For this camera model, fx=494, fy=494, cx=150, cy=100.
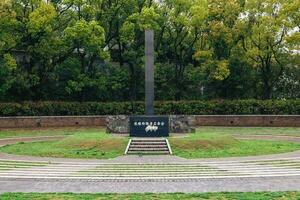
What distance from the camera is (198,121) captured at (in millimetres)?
36594

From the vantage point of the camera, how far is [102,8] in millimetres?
37438

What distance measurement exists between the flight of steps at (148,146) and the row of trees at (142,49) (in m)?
13.9

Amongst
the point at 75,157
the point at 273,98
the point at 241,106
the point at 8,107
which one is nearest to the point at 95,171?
the point at 75,157

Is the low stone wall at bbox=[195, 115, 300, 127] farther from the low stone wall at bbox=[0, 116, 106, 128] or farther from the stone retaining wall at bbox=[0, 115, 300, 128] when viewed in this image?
the low stone wall at bbox=[0, 116, 106, 128]

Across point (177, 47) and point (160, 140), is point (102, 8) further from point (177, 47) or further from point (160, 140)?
point (160, 140)

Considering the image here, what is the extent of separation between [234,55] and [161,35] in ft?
19.7

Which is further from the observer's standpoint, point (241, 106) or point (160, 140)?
point (241, 106)

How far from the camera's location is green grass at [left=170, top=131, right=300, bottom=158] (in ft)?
66.9

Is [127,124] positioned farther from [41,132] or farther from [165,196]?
[165,196]

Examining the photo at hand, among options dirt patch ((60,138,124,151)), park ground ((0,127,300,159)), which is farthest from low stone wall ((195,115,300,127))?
dirt patch ((60,138,124,151))

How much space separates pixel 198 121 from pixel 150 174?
22090 millimetres

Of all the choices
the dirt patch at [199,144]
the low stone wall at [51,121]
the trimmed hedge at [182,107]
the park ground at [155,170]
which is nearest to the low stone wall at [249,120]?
the trimmed hedge at [182,107]

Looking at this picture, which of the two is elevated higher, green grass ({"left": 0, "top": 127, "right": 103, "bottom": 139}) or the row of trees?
the row of trees

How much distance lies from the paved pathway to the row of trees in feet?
54.9
